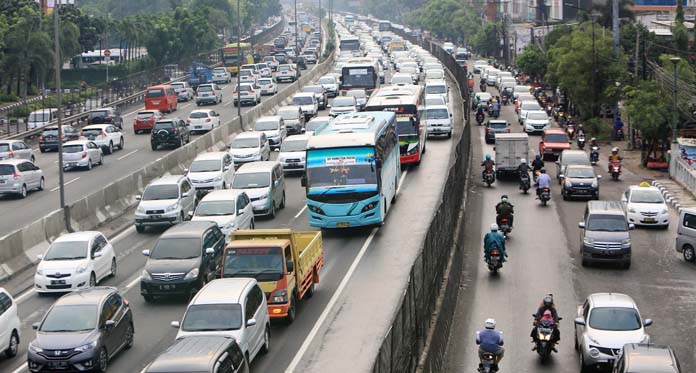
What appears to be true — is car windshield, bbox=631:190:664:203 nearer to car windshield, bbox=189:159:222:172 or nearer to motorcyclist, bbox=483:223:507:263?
motorcyclist, bbox=483:223:507:263

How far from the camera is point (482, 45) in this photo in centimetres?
16275

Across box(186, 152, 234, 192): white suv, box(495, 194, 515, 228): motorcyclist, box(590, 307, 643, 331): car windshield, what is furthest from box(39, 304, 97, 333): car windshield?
box(186, 152, 234, 192): white suv

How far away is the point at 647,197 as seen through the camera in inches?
1594

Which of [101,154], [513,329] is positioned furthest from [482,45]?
[513,329]

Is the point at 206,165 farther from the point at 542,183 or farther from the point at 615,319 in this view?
the point at 615,319

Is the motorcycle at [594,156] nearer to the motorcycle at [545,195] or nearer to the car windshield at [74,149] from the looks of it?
the motorcycle at [545,195]

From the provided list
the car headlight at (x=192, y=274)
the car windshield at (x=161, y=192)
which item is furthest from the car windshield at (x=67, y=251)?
the car windshield at (x=161, y=192)

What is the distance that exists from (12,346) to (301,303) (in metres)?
7.08

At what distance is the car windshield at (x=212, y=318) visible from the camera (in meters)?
21.4

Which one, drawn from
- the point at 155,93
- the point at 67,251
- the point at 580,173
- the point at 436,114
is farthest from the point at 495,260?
the point at 155,93

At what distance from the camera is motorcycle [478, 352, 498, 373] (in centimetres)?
2123

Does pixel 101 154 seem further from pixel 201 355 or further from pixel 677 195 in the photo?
pixel 201 355

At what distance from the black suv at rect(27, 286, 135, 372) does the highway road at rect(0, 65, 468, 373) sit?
0.70m

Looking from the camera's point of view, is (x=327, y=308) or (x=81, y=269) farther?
(x=81, y=269)
